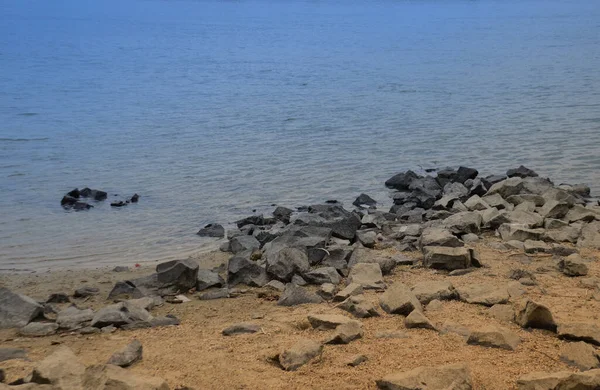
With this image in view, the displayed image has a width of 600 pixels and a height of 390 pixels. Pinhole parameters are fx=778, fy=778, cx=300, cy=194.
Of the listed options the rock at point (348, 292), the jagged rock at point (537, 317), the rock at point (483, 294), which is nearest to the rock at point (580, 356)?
the jagged rock at point (537, 317)

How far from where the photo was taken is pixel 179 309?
26.8 feet

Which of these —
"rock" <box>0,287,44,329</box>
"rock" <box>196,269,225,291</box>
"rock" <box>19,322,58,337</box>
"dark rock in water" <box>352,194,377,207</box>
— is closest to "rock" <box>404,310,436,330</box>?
"rock" <box>196,269,225,291</box>

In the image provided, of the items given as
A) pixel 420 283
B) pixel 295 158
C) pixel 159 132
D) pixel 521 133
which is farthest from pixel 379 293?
pixel 159 132

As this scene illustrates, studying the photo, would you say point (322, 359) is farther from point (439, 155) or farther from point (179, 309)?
point (439, 155)

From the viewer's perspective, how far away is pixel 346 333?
6355 millimetres

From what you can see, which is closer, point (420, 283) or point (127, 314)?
point (127, 314)

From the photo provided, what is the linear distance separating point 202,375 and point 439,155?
13478 millimetres

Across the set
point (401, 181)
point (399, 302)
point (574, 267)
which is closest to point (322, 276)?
point (399, 302)

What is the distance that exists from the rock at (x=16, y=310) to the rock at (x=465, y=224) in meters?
5.71

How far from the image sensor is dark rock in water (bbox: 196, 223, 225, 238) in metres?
12.2

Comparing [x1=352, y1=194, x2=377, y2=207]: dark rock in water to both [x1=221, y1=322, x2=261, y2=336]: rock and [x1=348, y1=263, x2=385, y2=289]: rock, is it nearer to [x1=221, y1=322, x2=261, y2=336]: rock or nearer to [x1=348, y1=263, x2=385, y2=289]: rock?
[x1=348, y1=263, x2=385, y2=289]: rock

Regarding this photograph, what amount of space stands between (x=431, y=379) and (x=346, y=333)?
1.31m

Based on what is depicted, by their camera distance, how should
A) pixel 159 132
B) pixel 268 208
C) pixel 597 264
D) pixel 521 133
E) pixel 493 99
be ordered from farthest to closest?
pixel 493 99 → pixel 159 132 → pixel 521 133 → pixel 268 208 → pixel 597 264

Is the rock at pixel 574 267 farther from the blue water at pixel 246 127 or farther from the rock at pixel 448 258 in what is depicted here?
the blue water at pixel 246 127
